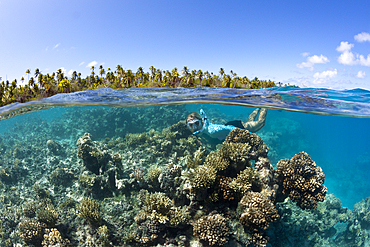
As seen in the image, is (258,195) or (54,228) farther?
(54,228)

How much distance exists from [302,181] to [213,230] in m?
3.88

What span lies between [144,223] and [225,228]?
267 centimetres

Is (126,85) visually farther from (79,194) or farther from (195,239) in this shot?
(195,239)

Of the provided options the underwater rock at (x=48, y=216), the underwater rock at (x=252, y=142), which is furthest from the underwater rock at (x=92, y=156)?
the underwater rock at (x=252, y=142)

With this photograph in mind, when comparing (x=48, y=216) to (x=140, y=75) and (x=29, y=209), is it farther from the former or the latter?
(x=140, y=75)

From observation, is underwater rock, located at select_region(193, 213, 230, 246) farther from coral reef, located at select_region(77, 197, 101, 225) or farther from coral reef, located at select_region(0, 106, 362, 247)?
coral reef, located at select_region(77, 197, 101, 225)

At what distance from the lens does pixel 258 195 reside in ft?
17.5

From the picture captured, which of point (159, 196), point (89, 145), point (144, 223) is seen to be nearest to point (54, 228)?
point (89, 145)

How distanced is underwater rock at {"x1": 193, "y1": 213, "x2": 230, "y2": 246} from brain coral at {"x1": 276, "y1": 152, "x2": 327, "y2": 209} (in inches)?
125

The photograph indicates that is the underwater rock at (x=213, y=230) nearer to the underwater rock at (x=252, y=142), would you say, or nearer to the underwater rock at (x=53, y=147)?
the underwater rock at (x=252, y=142)

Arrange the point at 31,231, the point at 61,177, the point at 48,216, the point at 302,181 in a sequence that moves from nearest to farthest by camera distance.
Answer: the point at 302,181
the point at 31,231
the point at 48,216
the point at 61,177

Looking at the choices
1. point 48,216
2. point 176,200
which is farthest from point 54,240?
point 176,200

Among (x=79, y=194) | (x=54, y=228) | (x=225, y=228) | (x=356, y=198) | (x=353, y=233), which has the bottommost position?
(x=356, y=198)

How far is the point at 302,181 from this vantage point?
21.0ft
